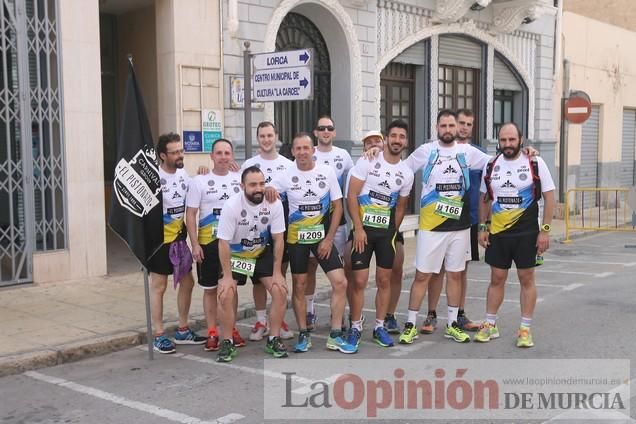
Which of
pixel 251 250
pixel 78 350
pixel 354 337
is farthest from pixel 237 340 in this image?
pixel 78 350

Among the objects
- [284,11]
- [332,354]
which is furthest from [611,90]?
[332,354]

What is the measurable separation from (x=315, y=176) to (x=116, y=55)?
7396mm

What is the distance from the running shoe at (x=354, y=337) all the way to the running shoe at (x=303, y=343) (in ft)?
1.17

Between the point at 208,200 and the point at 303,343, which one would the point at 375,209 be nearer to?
the point at 303,343

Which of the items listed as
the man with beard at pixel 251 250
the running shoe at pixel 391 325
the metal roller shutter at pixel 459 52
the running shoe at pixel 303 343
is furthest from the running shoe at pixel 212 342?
the metal roller shutter at pixel 459 52

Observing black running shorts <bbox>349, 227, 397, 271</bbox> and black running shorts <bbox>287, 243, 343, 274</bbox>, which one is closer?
black running shorts <bbox>287, 243, 343, 274</bbox>

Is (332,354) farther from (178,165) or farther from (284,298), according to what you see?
(178,165)

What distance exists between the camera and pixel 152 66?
1180 centimetres

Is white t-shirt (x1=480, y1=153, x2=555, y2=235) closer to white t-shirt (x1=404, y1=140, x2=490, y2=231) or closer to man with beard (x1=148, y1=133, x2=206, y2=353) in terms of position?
white t-shirt (x1=404, y1=140, x2=490, y2=231)

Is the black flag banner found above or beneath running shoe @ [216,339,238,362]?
above

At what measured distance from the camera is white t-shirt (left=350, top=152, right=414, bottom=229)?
6352 mm

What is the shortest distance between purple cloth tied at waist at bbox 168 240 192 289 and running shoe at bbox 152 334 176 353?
53cm

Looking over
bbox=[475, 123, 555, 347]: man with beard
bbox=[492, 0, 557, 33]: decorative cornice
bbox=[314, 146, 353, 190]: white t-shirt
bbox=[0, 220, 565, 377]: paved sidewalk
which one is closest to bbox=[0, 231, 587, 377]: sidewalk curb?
bbox=[0, 220, 565, 377]: paved sidewalk

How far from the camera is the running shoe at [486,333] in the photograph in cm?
656
